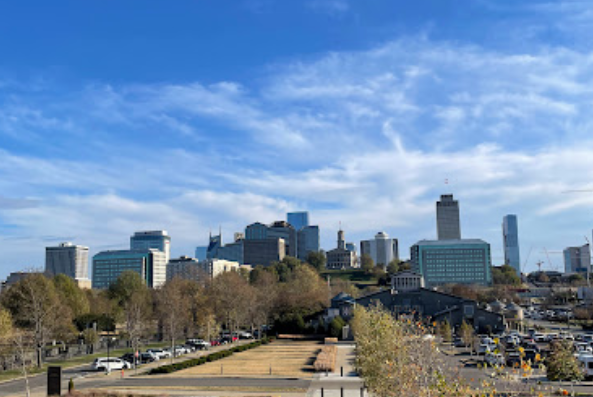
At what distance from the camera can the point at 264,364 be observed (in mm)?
64688

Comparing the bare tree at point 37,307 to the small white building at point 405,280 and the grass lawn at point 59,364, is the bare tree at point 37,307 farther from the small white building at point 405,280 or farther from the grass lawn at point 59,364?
the small white building at point 405,280

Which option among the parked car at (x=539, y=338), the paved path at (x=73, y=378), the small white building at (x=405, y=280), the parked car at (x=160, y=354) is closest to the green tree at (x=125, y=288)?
the parked car at (x=160, y=354)

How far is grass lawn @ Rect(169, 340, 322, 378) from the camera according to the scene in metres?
57.0

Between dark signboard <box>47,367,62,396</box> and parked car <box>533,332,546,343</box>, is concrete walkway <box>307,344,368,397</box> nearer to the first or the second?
dark signboard <box>47,367,62,396</box>

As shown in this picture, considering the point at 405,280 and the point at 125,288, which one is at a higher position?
the point at 405,280

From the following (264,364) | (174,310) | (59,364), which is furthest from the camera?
(174,310)

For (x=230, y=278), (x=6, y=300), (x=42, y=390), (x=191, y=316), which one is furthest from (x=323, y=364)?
(x=230, y=278)

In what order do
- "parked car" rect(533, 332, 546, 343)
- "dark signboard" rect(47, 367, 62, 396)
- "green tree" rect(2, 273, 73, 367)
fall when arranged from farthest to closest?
"parked car" rect(533, 332, 546, 343)
"green tree" rect(2, 273, 73, 367)
"dark signboard" rect(47, 367, 62, 396)

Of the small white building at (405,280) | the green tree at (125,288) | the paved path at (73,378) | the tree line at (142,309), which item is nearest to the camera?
the paved path at (73,378)

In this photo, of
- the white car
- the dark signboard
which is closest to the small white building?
the white car

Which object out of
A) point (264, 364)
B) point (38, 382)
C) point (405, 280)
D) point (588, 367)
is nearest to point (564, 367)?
point (588, 367)

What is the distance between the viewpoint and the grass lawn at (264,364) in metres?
57.0

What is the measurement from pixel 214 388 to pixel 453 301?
74.2 meters

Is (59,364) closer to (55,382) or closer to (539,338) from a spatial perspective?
(55,382)
